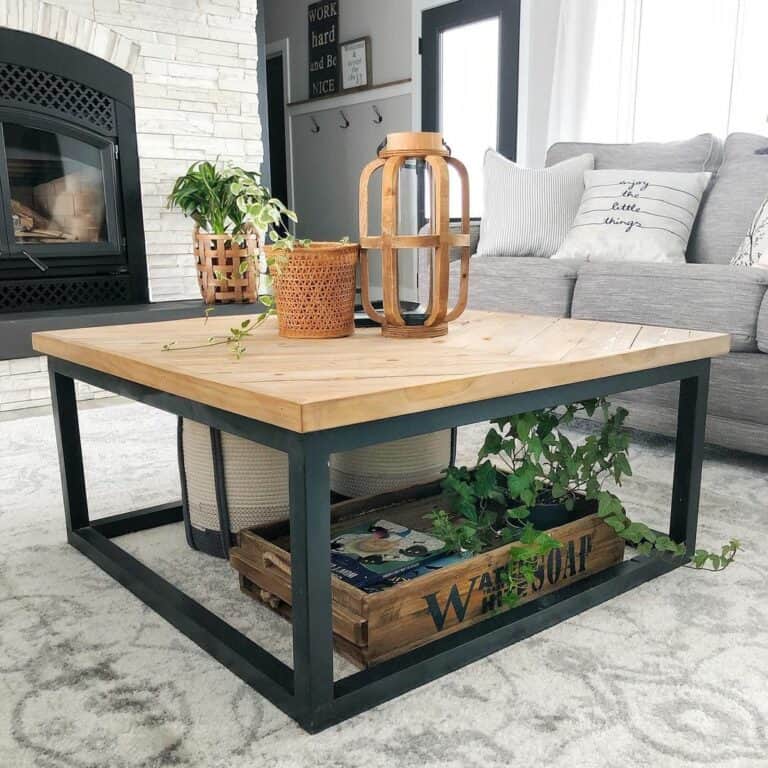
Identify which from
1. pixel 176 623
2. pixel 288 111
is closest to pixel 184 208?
pixel 176 623

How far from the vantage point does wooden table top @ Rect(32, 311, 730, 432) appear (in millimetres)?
885

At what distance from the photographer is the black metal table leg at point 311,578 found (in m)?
0.88

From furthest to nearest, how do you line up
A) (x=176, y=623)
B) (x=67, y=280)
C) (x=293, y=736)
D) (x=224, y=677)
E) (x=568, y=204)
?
(x=67, y=280), (x=568, y=204), (x=176, y=623), (x=224, y=677), (x=293, y=736)

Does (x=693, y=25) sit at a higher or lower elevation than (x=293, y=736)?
higher

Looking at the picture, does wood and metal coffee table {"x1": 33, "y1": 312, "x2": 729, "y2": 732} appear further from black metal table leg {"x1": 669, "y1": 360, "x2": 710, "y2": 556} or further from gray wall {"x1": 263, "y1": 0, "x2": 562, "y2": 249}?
gray wall {"x1": 263, "y1": 0, "x2": 562, "y2": 249}

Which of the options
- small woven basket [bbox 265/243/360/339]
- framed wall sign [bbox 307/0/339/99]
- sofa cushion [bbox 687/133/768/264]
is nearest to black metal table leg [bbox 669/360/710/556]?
small woven basket [bbox 265/243/360/339]

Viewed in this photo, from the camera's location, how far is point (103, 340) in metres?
1.34

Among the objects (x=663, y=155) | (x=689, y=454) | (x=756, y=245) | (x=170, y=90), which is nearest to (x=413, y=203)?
(x=689, y=454)

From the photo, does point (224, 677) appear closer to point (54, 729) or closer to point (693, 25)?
point (54, 729)

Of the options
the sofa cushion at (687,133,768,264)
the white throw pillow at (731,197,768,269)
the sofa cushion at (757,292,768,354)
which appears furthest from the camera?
the sofa cushion at (687,133,768,264)

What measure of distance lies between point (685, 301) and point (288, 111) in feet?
14.0

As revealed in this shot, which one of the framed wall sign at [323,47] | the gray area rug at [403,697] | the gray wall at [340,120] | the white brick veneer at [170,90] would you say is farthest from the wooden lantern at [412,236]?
the framed wall sign at [323,47]

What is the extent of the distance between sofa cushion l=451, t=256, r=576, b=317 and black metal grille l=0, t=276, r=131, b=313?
4.84 feet

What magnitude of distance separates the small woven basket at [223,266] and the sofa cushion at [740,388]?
1626 mm
